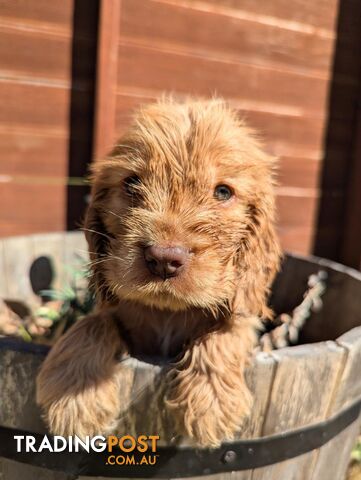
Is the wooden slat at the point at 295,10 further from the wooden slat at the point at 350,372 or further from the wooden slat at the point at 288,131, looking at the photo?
the wooden slat at the point at 350,372

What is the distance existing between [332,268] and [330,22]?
2.36 metres

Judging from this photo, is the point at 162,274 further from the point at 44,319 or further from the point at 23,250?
the point at 23,250

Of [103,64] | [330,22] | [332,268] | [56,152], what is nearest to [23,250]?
[56,152]

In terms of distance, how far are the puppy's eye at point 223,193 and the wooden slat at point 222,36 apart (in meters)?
2.09

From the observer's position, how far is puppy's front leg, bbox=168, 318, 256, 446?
1.30 meters

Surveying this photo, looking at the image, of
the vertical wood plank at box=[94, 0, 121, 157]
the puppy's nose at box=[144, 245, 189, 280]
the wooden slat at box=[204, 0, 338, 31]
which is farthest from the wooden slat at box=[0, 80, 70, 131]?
the puppy's nose at box=[144, 245, 189, 280]

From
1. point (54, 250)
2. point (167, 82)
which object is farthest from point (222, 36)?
point (54, 250)

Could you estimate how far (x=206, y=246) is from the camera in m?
1.27

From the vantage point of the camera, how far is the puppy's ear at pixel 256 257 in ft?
4.80

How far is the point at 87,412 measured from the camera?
1296 mm

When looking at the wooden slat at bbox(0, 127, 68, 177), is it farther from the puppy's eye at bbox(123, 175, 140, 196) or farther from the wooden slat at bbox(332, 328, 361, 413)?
the wooden slat at bbox(332, 328, 361, 413)

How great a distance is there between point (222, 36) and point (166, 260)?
2.69 m

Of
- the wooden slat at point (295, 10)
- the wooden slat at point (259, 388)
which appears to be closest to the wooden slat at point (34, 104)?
the wooden slat at point (295, 10)

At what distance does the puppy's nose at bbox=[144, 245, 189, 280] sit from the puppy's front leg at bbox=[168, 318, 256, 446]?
1.06 feet
